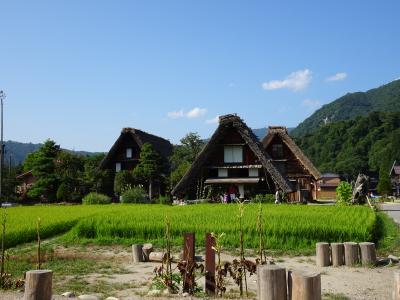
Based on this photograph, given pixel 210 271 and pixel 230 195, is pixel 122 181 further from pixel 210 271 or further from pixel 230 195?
pixel 210 271

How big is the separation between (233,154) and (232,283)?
19.7 m

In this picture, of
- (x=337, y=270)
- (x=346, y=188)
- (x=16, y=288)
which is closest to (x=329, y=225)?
(x=337, y=270)

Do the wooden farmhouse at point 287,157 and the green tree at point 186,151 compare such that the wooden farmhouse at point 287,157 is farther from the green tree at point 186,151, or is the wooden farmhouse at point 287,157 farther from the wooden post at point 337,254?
the wooden post at point 337,254

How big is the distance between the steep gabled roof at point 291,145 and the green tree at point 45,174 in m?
15.9

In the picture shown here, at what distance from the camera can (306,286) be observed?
15.0ft

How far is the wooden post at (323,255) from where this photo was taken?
8.74 meters

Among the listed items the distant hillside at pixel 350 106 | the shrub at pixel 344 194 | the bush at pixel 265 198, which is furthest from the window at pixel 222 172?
the distant hillside at pixel 350 106

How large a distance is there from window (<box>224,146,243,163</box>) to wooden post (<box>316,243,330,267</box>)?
17905mm

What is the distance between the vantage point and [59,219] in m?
15.6

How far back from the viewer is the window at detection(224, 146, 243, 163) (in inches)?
1051

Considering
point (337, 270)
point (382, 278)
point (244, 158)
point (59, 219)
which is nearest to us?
point (382, 278)

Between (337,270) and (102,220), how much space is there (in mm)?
7261

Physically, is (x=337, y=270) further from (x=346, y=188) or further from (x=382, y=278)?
(x=346, y=188)

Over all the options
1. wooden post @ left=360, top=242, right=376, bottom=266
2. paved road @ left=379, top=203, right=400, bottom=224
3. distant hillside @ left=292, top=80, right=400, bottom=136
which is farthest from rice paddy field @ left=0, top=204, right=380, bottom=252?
distant hillside @ left=292, top=80, right=400, bottom=136
